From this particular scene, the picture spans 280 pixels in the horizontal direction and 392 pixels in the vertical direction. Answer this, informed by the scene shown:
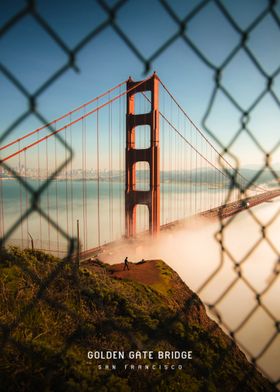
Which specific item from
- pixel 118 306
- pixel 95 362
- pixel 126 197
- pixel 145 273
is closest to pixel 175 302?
pixel 145 273

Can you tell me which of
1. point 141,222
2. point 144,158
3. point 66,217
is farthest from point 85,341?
point 141,222

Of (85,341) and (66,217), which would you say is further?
(66,217)

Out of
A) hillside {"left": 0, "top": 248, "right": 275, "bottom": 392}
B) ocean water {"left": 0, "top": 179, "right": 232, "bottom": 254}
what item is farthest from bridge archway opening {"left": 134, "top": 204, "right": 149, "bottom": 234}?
hillside {"left": 0, "top": 248, "right": 275, "bottom": 392}

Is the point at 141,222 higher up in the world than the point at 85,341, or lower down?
lower down

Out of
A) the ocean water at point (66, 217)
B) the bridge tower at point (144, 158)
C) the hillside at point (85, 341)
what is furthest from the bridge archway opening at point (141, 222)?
the hillside at point (85, 341)

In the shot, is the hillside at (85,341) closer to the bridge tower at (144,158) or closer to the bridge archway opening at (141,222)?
the bridge tower at (144,158)

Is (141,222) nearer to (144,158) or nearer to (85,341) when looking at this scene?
(144,158)
